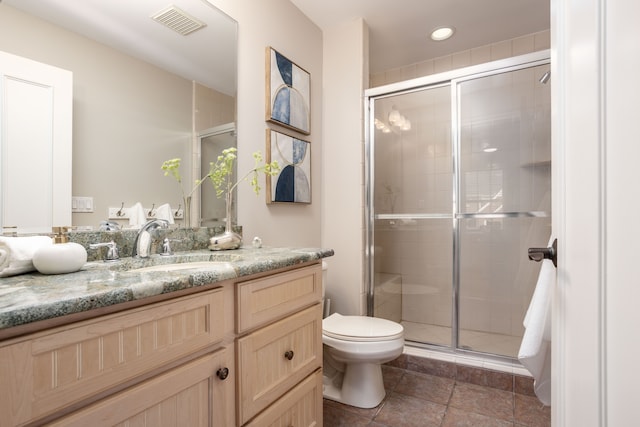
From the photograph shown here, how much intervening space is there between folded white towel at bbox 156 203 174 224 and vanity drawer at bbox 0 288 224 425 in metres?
0.68

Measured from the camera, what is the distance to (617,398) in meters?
0.45

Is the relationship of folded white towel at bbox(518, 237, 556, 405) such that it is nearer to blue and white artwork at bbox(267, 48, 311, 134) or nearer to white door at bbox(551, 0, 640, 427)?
white door at bbox(551, 0, 640, 427)

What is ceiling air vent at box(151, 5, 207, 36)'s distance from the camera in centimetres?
142

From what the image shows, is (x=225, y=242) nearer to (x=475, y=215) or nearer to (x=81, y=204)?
(x=81, y=204)

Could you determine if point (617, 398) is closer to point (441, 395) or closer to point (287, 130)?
point (441, 395)

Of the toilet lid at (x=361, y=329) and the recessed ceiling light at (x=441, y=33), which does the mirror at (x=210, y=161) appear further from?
the recessed ceiling light at (x=441, y=33)

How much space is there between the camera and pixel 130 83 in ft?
4.31

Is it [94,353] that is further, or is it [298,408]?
[298,408]

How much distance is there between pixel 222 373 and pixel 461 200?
1.93 meters

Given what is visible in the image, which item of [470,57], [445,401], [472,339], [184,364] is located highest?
[470,57]

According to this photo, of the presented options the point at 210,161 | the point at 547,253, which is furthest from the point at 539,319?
the point at 210,161

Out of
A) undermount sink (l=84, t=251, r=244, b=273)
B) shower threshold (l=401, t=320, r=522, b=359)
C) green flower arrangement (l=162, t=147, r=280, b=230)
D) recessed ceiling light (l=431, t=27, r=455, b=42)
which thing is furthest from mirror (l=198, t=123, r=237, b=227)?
recessed ceiling light (l=431, t=27, r=455, b=42)

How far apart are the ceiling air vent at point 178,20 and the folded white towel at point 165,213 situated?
0.80m

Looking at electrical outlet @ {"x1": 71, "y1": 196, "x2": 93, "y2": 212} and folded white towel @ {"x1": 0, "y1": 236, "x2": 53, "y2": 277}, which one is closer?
folded white towel @ {"x1": 0, "y1": 236, "x2": 53, "y2": 277}
